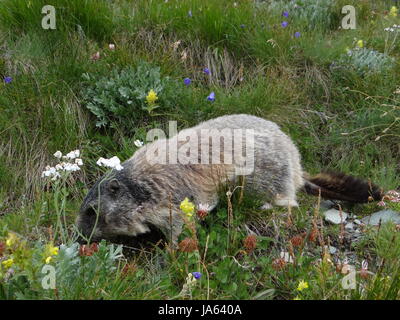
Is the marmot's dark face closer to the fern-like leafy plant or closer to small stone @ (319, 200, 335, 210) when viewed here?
the fern-like leafy plant

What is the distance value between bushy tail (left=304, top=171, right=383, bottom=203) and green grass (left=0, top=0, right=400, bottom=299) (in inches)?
6.2

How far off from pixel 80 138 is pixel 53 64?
970 mm

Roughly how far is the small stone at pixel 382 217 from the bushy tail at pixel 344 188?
0.13 meters

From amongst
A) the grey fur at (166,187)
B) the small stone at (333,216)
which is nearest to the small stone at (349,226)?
the small stone at (333,216)

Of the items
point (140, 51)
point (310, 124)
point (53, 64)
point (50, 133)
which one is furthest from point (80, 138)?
point (310, 124)

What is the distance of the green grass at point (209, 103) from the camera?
4273mm

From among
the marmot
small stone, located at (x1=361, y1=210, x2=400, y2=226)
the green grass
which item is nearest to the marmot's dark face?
the marmot

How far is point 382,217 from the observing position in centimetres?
469

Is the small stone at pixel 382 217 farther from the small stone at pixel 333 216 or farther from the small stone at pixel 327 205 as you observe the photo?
the small stone at pixel 327 205

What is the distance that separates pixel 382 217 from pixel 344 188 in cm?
41

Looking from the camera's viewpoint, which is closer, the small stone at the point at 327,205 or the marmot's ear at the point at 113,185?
the marmot's ear at the point at 113,185

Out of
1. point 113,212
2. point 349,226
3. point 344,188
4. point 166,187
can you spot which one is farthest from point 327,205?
point 113,212

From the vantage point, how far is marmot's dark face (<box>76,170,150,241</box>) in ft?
13.9

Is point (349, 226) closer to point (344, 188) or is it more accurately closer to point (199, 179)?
point (344, 188)
